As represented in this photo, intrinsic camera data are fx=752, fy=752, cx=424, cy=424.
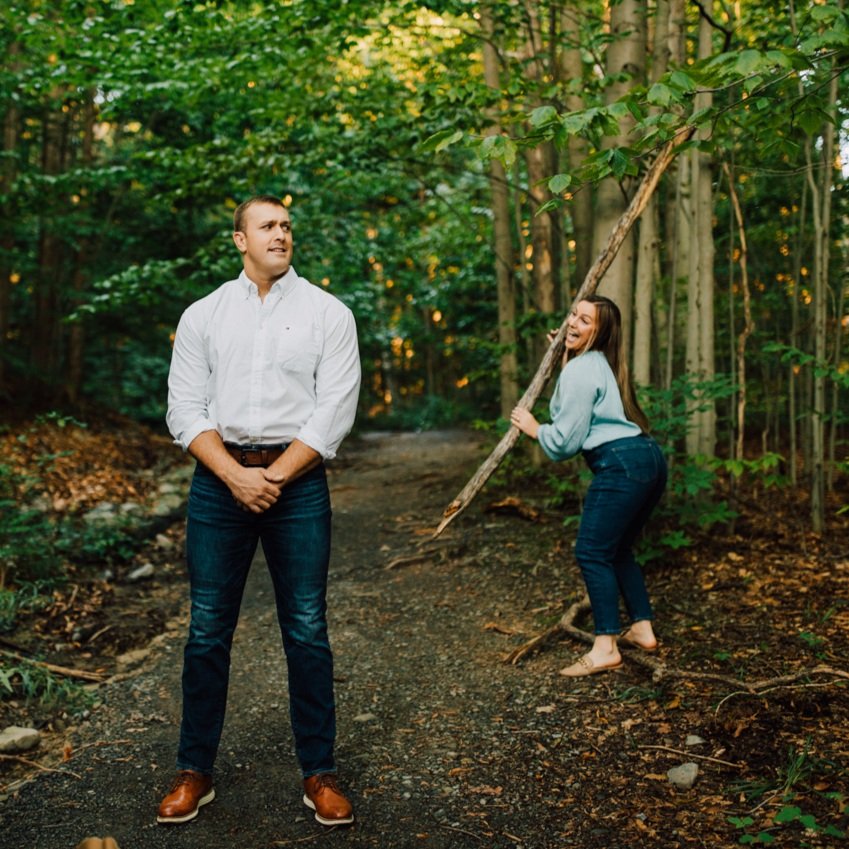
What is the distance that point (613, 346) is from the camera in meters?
3.77

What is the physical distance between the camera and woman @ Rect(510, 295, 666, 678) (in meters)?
3.64

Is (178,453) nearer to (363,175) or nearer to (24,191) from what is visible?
(24,191)

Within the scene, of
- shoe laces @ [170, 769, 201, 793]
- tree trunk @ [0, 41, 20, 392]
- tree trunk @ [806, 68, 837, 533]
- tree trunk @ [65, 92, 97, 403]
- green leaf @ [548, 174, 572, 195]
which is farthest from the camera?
tree trunk @ [65, 92, 97, 403]

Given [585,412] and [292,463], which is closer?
[292,463]

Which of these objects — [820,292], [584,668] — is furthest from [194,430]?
[820,292]

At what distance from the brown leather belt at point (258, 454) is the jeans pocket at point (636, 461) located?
1.74 m

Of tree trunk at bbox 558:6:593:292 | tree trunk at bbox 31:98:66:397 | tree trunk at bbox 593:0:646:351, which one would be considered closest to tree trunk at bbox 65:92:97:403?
tree trunk at bbox 31:98:66:397

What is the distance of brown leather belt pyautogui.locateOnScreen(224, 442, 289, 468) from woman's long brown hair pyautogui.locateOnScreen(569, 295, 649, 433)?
5.82 feet

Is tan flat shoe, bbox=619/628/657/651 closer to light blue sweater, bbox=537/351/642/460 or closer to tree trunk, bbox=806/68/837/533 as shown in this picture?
light blue sweater, bbox=537/351/642/460

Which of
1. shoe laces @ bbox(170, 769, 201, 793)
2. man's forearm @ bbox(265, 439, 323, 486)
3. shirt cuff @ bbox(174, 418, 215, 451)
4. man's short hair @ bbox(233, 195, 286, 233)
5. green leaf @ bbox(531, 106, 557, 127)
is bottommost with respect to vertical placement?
shoe laces @ bbox(170, 769, 201, 793)

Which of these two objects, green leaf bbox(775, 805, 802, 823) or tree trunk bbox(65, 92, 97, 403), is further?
tree trunk bbox(65, 92, 97, 403)

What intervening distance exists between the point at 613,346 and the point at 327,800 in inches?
95.3

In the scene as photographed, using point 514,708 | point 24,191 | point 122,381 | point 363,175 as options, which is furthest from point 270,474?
point 122,381

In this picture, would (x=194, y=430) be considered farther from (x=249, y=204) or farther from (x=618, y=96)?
(x=618, y=96)
